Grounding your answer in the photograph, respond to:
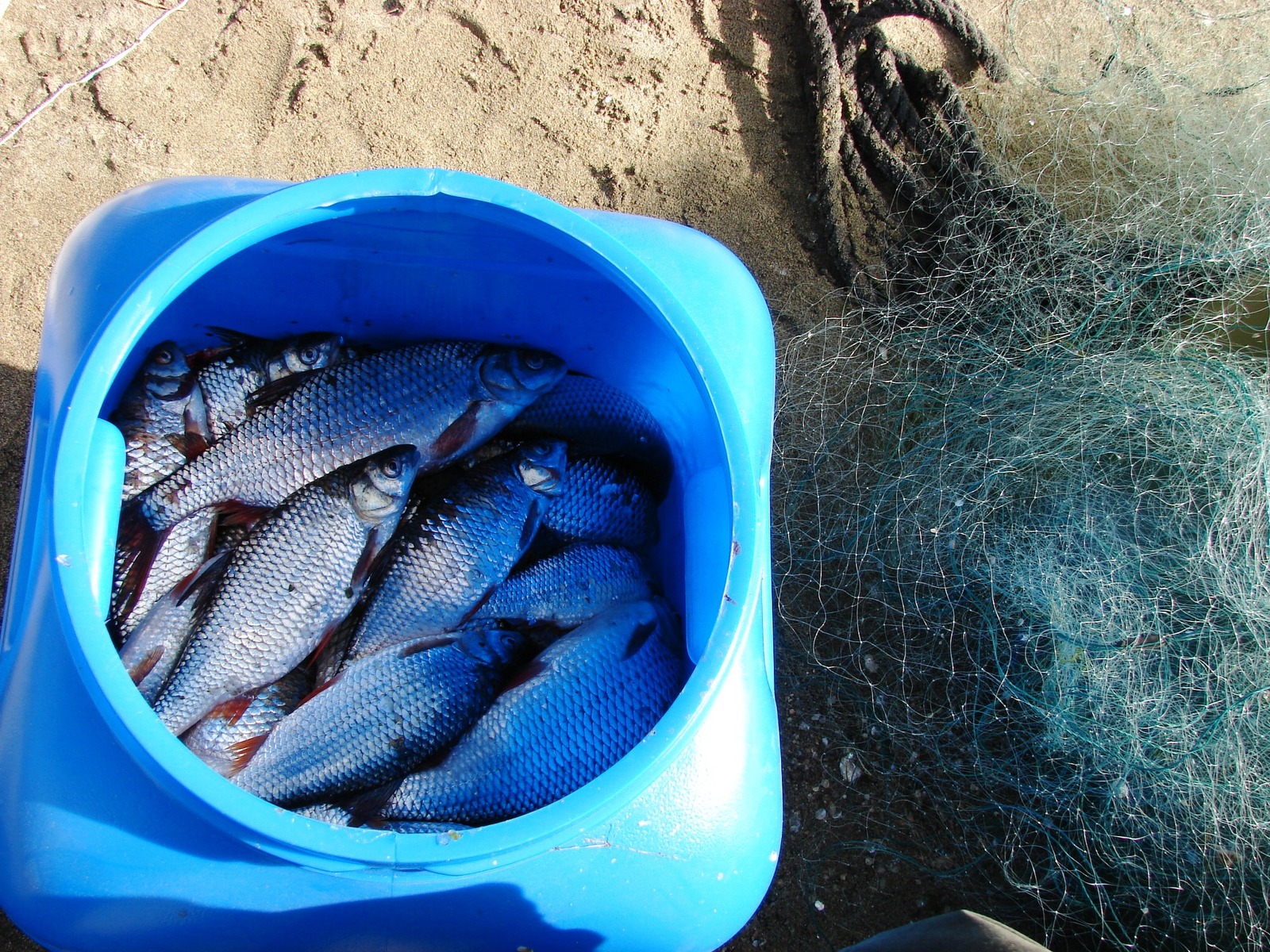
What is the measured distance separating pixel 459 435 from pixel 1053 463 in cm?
117

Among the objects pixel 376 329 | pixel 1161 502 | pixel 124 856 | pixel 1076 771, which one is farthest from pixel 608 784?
pixel 1161 502

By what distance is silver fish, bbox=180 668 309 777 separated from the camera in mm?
1172

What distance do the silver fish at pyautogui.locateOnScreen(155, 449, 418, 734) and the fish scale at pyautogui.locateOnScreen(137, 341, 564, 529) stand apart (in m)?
0.06

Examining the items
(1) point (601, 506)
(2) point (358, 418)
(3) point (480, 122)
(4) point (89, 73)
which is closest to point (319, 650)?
(2) point (358, 418)

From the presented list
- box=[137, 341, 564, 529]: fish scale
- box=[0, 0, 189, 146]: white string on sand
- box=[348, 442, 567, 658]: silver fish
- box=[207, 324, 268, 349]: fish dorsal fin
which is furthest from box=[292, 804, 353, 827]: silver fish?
box=[0, 0, 189, 146]: white string on sand

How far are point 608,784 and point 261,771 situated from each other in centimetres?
56

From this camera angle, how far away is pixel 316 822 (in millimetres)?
807

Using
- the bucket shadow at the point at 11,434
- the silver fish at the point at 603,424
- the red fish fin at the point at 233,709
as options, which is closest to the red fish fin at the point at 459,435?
the silver fish at the point at 603,424

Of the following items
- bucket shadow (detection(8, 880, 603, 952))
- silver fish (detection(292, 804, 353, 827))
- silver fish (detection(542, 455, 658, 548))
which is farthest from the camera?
silver fish (detection(542, 455, 658, 548))

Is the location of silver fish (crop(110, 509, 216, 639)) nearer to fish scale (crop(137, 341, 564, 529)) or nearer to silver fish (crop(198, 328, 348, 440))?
fish scale (crop(137, 341, 564, 529))

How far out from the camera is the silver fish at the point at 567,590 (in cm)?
136

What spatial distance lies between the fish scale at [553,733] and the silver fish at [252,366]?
59 cm

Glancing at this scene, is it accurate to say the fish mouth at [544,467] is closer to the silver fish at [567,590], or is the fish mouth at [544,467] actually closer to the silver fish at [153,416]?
the silver fish at [567,590]

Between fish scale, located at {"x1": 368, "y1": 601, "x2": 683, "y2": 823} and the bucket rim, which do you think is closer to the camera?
the bucket rim
